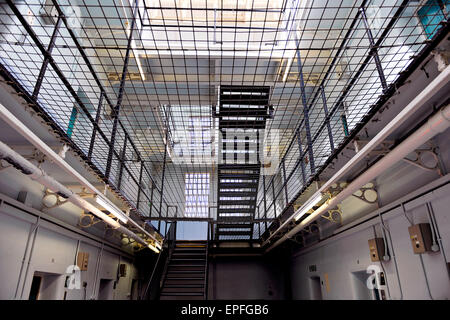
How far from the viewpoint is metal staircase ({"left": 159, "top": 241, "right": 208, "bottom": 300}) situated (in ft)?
Result: 17.5

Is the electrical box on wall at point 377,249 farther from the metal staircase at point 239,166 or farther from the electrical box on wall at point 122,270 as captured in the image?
the electrical box on wall at point 122,270

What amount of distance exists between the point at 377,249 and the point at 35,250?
3.79m

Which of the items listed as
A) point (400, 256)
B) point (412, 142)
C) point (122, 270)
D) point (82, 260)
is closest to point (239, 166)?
point (82, 260)

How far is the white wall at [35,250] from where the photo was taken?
104 inches

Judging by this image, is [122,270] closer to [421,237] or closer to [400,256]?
[400,256]

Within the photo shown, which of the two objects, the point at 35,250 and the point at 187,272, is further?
the point at 187,272

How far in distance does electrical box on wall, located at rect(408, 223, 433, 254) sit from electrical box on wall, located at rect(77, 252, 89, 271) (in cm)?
416

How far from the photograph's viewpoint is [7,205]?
2584 millimetres

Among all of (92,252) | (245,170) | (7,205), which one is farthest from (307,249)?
(7,205)

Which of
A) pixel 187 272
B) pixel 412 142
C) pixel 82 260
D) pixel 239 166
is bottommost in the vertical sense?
pixel 187 272

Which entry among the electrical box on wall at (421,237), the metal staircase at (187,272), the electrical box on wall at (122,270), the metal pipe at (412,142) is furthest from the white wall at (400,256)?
the electrical box on wall at (122,270)

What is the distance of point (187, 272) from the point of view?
5820mm

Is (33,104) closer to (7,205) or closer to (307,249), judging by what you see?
(7,205)

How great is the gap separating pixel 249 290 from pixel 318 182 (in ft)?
18.0
